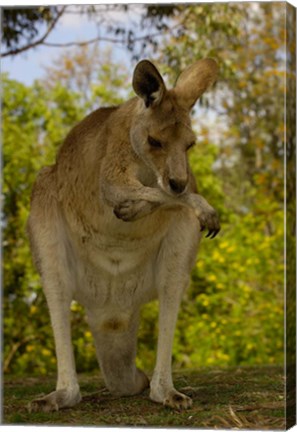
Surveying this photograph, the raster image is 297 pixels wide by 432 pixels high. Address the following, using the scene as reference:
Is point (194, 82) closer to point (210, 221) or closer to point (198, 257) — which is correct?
point (210, 221)

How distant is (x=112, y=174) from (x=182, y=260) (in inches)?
25.5

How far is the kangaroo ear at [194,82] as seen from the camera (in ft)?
14.9

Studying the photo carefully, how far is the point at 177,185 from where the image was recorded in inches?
161

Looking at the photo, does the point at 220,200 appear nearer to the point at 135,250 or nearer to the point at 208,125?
the point at 208,125

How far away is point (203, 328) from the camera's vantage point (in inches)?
376

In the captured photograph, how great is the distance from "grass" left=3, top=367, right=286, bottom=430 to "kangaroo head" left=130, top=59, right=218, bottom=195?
1.19 m

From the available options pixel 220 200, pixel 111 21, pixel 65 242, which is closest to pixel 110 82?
pixel 220 200

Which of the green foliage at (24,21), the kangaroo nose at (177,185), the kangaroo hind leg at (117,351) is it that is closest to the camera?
the kangaroo nose at (177,185)

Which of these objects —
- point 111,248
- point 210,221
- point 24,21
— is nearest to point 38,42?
point 24,21

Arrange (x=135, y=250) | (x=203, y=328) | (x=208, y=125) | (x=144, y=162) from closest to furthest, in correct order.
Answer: (x=144, y=162) < (x=135, y=250) < (x=203, y=328) < (x=208, y=125)

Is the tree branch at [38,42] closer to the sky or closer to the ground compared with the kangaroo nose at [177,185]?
closer to the sky

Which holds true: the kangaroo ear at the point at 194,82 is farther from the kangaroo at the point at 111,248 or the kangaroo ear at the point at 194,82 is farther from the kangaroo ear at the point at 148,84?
the kangaroo ear at the point at 148,84

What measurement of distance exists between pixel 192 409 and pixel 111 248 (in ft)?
3.00

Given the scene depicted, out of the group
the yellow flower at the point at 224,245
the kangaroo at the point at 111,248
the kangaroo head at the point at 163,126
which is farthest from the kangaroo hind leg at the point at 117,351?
the yellow flower at the point at 224,245
